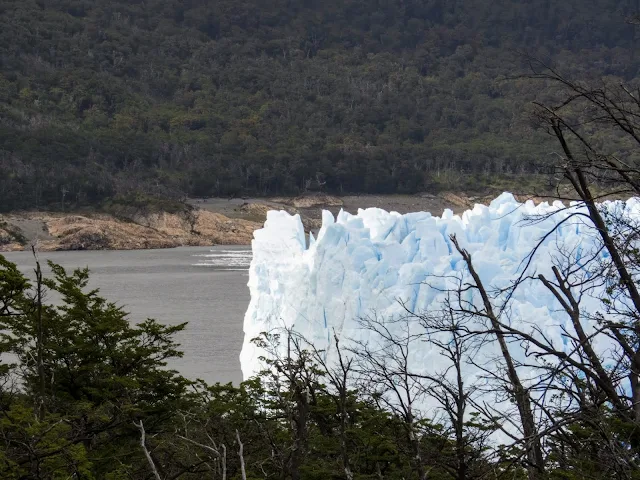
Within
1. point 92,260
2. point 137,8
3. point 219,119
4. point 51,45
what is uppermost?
point 137,8

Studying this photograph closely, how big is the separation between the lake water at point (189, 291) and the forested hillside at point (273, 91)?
1670 centimetres

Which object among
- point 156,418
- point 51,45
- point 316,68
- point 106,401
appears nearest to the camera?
point 106,401

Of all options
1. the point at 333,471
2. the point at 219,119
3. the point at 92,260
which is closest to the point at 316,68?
the point at 219,119

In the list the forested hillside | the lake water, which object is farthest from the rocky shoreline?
the forested hillside

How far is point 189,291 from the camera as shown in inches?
1935

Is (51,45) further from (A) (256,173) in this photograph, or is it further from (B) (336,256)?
(B) (336,256)

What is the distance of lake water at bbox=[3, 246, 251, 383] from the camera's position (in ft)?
95.2

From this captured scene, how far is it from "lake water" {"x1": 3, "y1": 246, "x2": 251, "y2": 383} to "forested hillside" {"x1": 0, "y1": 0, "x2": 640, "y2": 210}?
1670cm

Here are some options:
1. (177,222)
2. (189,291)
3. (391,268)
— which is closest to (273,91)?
(177,222)

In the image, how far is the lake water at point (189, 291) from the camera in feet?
95.2

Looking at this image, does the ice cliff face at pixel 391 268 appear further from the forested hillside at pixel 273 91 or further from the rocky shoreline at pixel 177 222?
the forested hillside at pixel 273 91

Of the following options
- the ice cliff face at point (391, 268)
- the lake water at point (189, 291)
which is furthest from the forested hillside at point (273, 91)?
the ice cliff face at point (391, 268)

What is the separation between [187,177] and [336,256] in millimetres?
86793

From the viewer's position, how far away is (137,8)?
174 m
